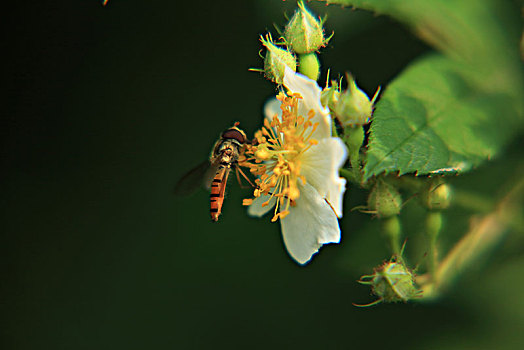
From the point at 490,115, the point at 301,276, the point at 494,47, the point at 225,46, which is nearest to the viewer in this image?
the point at 490,115

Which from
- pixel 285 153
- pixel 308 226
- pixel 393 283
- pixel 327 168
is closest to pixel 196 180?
pixel 285 153

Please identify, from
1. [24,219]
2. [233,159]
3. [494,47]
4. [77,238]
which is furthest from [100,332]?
[494,47]

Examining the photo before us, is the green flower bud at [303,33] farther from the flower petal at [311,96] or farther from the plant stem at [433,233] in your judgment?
the plant stem at [433,233]

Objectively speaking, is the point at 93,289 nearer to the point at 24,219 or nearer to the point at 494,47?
the point at 24,219

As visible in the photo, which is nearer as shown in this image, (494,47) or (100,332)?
(494,47)

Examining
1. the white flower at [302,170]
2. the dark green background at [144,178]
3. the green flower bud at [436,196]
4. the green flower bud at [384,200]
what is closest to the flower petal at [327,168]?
the white flower at [302,170]

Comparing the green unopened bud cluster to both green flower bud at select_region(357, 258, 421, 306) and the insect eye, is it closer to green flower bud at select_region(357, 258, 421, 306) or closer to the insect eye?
the insect eye

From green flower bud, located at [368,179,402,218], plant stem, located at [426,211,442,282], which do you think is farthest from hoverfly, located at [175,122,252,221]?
plant stem, located at [426,211,442,282]
